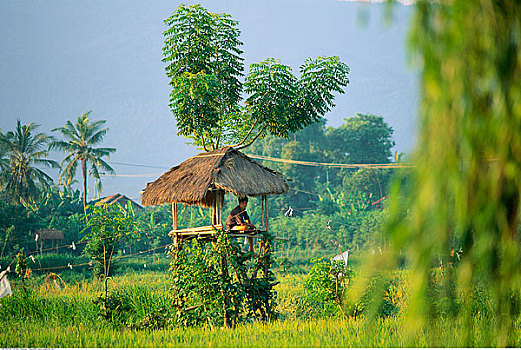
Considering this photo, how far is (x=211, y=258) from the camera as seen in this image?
616 centimetres

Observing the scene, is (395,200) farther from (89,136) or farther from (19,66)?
(19,66)

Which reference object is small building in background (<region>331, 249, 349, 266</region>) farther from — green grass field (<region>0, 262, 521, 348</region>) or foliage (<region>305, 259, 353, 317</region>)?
green grass field (<region>0, 262, 521, 348</region>)

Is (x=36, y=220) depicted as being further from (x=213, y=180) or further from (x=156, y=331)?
(x=213, y=180)

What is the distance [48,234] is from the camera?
60.1 ft

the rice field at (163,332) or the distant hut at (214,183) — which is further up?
the distant hut at (214,183)

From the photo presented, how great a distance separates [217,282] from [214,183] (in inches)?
45.8

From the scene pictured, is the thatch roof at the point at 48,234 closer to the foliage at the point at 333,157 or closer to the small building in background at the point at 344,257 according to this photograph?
the foliage at the point at 333,157

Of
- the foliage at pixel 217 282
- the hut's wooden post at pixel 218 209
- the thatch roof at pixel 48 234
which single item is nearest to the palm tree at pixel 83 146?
the thatch roof at pixel 48 234

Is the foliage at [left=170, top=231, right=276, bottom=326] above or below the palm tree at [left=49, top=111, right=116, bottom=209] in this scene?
below

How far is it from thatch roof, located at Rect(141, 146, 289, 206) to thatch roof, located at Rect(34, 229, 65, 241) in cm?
1263

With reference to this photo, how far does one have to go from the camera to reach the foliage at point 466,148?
102 cm

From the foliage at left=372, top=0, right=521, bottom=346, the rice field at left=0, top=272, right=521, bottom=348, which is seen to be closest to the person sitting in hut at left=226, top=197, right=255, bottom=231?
the rice field at left=0, top=272, right=521, bottom=348

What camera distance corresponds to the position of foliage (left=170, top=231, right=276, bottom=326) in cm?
619

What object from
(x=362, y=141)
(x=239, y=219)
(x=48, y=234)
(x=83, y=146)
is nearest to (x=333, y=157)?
(x=362, y=141)
